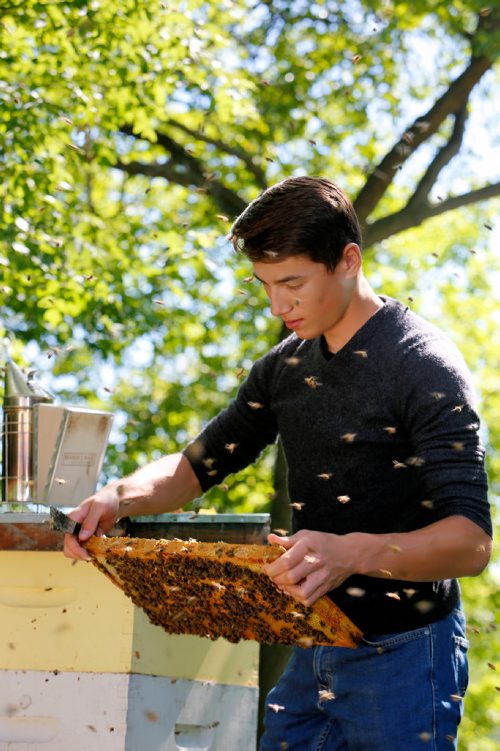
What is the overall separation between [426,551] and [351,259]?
85 centimetres

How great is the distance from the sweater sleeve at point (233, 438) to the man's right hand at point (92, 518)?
0.41 meters

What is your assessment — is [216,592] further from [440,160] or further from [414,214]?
[440,160]

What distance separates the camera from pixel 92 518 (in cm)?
267

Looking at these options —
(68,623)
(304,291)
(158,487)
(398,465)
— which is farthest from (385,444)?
(68,623)

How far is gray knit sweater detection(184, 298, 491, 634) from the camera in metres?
2.38

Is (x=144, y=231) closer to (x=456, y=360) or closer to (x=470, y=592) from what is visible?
(x=456, y=360)

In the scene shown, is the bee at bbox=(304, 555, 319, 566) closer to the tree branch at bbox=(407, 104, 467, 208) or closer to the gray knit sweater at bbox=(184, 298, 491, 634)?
the gray knit sweater at bbox=(184, 298, 491, 634)

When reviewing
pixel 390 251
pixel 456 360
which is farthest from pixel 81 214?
pixel 390 251

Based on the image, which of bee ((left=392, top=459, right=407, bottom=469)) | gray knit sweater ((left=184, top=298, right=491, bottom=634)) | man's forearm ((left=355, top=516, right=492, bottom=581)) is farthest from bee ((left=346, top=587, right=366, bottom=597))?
bee ((left=392, top=459, right=407, bottom=469))

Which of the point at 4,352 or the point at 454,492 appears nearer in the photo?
the point at 454,492

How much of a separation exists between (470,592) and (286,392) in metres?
13.7

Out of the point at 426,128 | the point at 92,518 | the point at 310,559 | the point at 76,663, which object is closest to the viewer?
the point at 310,559

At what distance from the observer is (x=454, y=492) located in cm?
233

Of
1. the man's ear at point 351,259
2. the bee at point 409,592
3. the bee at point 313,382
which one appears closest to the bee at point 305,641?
the bee at point 409,592
